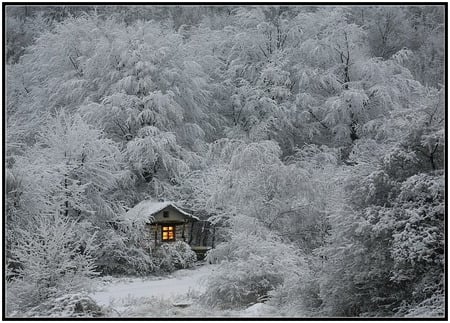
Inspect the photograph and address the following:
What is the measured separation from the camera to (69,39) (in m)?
18.2

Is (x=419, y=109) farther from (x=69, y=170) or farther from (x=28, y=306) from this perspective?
(x=69, y=170)

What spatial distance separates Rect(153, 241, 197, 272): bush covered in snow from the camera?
48.1ft

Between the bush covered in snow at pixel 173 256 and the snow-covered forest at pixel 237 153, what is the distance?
0.06 metres

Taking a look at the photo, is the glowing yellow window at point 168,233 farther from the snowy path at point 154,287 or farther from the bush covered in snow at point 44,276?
the bush covered in snow at point 44,276

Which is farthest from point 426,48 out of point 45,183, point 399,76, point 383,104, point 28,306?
point 28,306

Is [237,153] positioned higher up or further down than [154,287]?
higher up

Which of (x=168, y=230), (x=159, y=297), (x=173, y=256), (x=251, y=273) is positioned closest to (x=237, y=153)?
(x=168, y=230)

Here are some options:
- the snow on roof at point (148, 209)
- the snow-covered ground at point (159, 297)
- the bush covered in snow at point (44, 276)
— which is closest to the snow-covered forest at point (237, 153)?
the bush covered in snow at point (44, 276)

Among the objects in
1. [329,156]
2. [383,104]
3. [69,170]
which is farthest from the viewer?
[383,104]

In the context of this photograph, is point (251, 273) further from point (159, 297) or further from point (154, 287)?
point (154, 287)

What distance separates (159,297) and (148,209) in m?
4.33

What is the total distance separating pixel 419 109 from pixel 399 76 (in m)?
9.84

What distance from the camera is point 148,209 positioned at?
15352 millimetres

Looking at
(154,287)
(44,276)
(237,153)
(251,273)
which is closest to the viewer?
(44,276)
